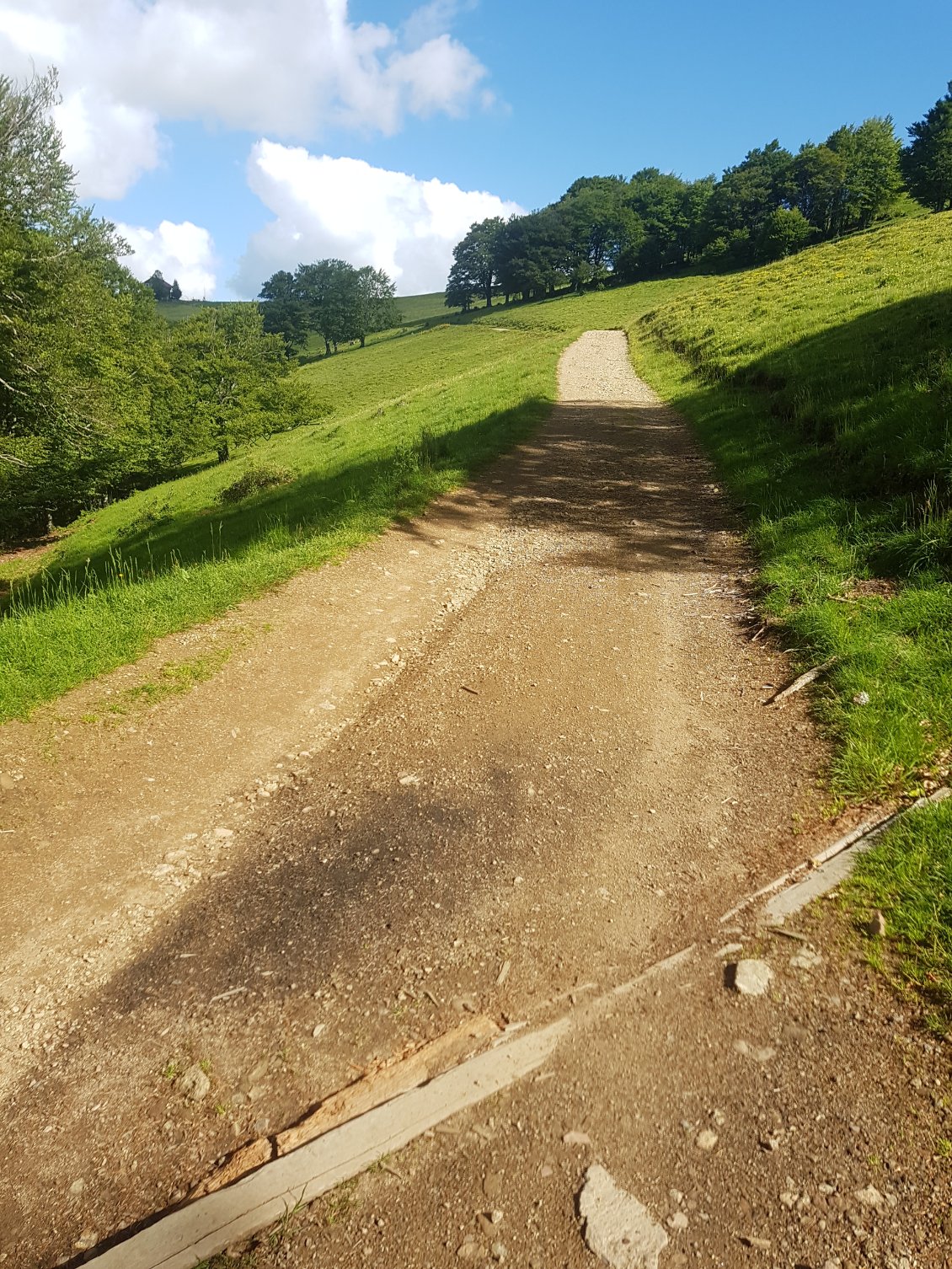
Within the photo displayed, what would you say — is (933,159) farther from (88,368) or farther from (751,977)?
(751,977)

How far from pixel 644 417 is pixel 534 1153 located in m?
17.9

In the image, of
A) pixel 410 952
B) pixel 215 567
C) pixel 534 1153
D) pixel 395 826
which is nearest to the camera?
pixel 534 1153

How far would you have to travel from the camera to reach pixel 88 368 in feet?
96.9

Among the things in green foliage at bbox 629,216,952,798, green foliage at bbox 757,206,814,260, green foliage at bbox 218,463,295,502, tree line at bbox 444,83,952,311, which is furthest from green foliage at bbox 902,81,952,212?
green foliage at bbox 218,463,295,502

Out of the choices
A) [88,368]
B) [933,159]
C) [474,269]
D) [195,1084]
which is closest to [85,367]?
[88,368]

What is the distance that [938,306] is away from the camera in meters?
14.8

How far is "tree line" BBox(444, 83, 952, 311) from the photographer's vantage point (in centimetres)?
7006

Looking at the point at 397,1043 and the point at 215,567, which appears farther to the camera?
the point at 215,567

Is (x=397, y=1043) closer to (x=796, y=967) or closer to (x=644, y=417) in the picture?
(x=796, y=967)

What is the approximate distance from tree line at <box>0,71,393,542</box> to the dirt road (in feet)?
49.1

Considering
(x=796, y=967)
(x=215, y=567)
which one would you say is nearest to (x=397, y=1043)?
(x=796, y=967)

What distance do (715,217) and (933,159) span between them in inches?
896

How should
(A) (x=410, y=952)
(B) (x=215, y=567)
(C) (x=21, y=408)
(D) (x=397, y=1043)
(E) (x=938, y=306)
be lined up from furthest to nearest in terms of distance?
(C) (x=21, y=408)
(E) (x=938, y=306)
(B) (x=215, y=567)
(A) (x=410, y=952)
(D) (x=397, y=1043)

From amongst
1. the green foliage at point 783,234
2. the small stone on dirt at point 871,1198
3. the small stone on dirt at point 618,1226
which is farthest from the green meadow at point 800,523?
the green foliage at point 783,234
